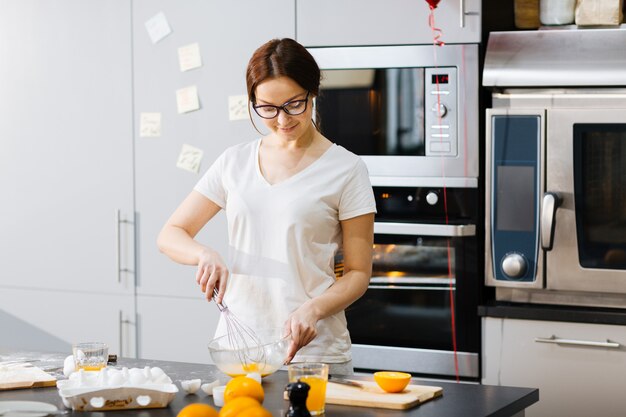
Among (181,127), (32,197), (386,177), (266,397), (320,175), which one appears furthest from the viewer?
(32,197)

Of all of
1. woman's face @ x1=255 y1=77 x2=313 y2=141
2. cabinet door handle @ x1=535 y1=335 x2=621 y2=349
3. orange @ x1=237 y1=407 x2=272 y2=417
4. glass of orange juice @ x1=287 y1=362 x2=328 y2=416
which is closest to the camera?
orange @ x1=237 y1=407 x2=272 y2=417

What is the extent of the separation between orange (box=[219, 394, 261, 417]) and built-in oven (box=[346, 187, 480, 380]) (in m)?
1.52

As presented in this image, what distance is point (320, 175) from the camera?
233 centimetres

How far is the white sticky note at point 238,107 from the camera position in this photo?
338cm

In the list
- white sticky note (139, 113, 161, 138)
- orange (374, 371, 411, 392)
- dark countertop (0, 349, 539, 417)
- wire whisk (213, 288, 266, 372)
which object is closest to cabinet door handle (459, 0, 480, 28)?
white sticky note (139, 113, 161, 138)

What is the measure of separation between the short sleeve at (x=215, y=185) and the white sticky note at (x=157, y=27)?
3.89 ft

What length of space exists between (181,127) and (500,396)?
1.85 m

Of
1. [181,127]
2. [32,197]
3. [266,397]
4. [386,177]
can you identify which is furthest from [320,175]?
[32,197]

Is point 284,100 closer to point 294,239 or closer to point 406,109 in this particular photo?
point 294,239

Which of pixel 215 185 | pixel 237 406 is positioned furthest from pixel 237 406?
pixel 215 185

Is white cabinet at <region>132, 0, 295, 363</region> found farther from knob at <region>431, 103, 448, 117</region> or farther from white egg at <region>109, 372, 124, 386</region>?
white egg at <region>109, 372, 124, 386</region>

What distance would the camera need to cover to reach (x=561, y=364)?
2975 mm

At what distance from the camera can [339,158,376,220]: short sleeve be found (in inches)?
90.8

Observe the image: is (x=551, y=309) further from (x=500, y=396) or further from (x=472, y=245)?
(x=500, y=396)
